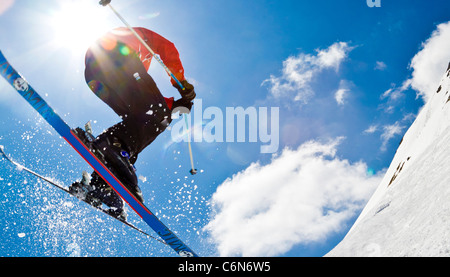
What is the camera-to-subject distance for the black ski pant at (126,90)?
4.77 metres

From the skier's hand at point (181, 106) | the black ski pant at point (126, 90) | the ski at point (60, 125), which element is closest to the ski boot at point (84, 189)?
the ski at point (60, 125)

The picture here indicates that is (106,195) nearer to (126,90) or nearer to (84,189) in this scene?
(84,189)

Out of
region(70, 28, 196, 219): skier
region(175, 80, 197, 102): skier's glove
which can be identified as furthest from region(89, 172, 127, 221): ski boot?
region(175, 80, 197, 102): skier's glove

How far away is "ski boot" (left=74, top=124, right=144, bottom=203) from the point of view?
4688 millimetres

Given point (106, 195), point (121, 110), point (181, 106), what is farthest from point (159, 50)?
point (106, 195)

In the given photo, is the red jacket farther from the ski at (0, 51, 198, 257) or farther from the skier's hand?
the ski at (0, 51, 198, 257)

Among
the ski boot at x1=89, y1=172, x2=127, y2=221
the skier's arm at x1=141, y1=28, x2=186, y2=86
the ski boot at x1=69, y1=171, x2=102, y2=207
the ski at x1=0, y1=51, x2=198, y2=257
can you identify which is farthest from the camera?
the skier's arm at x1=141, y1=28, x2=186, y2=86

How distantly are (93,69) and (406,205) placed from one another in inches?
188

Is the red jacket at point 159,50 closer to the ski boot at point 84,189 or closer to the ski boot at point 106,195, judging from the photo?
the ski boot at point 106,195

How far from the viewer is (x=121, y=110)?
15.9ft

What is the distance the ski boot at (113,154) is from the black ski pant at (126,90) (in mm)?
83

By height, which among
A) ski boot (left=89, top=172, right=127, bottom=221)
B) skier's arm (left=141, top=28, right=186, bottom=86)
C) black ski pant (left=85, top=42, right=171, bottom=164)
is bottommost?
ski boot (left=89, top=172, right=127, bottom=221)

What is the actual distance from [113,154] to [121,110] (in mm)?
690
